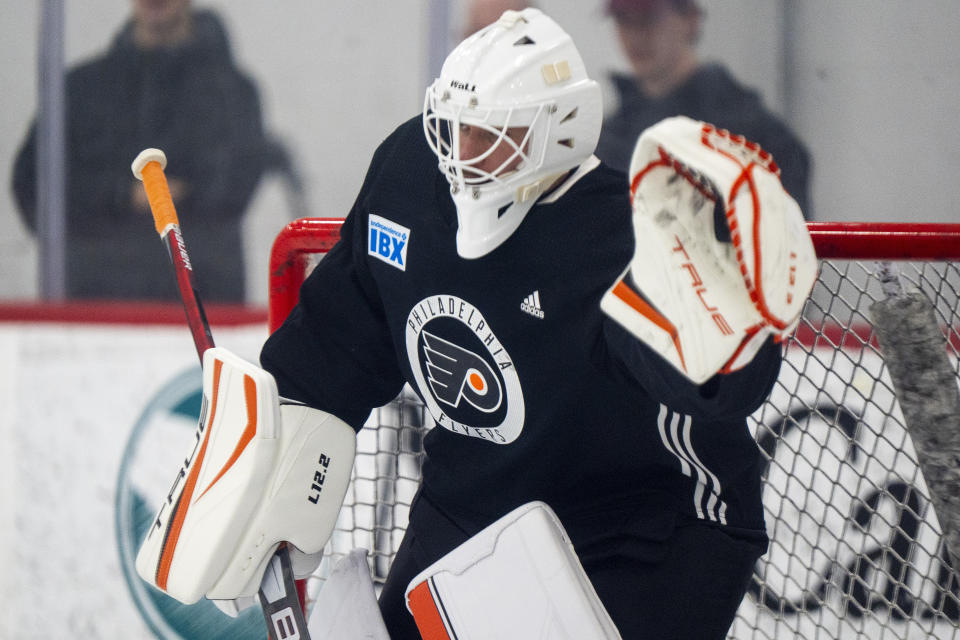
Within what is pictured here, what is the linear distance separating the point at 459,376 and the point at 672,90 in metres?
1.48

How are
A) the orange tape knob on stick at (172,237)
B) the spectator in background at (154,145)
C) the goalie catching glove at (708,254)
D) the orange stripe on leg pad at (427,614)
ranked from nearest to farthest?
the goalie catching glove at (708,254) → the orange stripe on leg pad at (427,614) → the orange tape knob on stick at (172,237) → the spectator in background at (154,145)

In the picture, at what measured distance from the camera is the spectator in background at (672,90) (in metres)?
2.39

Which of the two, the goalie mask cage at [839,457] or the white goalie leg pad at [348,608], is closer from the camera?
the white goalie leg pad at [348,608]

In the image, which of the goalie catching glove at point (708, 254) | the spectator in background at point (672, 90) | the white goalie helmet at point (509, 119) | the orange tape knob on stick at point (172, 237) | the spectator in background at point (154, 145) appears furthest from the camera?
the spectator in background at point (154, 145)

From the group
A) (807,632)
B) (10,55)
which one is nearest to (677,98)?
(807,632)

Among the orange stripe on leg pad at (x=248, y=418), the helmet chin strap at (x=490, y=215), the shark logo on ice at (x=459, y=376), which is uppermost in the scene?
the helmet chin strap at (x=490, y=215)

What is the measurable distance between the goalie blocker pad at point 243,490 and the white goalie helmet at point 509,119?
0.34m

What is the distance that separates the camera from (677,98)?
2.42 meters

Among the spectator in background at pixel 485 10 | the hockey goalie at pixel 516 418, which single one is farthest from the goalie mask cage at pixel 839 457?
the spectator in background at pixel 485 10

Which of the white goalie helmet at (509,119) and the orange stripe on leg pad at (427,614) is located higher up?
the white goalie helmet at (509,119)

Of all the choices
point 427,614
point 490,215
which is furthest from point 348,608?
point 490,215

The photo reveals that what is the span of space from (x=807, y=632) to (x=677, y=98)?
127cm

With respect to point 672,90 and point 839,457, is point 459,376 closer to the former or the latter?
point 839,457

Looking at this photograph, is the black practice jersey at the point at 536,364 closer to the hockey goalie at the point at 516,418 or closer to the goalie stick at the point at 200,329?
the hockey goalie at the point at 516,418
